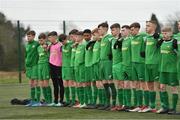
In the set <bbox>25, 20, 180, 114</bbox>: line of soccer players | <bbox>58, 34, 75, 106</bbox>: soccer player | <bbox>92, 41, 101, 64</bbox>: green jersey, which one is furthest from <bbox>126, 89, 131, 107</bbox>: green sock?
<bbox>58, 34, 75, 106</bbox>: soccer player

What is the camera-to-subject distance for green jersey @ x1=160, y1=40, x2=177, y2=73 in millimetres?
12062

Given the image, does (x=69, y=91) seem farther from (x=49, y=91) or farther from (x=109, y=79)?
(x=109, y=79)

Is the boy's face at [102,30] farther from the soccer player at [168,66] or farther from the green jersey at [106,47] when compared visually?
the soccer player at [168,66]

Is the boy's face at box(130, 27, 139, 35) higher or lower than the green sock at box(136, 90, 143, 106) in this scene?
higher

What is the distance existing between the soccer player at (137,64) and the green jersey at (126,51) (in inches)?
5.7

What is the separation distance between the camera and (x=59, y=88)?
15.1 m

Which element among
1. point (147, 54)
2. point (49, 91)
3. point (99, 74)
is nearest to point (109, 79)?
point (99, 74)

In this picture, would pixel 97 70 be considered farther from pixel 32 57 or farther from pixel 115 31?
pixel 32 57

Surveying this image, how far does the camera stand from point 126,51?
13.0m

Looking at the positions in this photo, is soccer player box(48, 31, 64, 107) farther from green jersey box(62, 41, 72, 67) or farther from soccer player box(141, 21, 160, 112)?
soccer player box(141, 21, 160, 112)

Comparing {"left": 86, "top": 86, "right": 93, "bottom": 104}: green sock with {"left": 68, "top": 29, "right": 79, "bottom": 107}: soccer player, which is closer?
{"left": 86, "top": 86, "right": 93, "bottom": 104}: green sock

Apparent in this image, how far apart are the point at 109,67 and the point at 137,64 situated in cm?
84

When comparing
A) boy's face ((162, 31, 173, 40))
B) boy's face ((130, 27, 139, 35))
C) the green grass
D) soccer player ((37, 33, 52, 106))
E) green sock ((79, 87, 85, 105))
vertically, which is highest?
boy's face ((130, 27, 139, 35))

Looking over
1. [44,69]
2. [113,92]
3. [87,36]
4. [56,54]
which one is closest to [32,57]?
[44,69]
